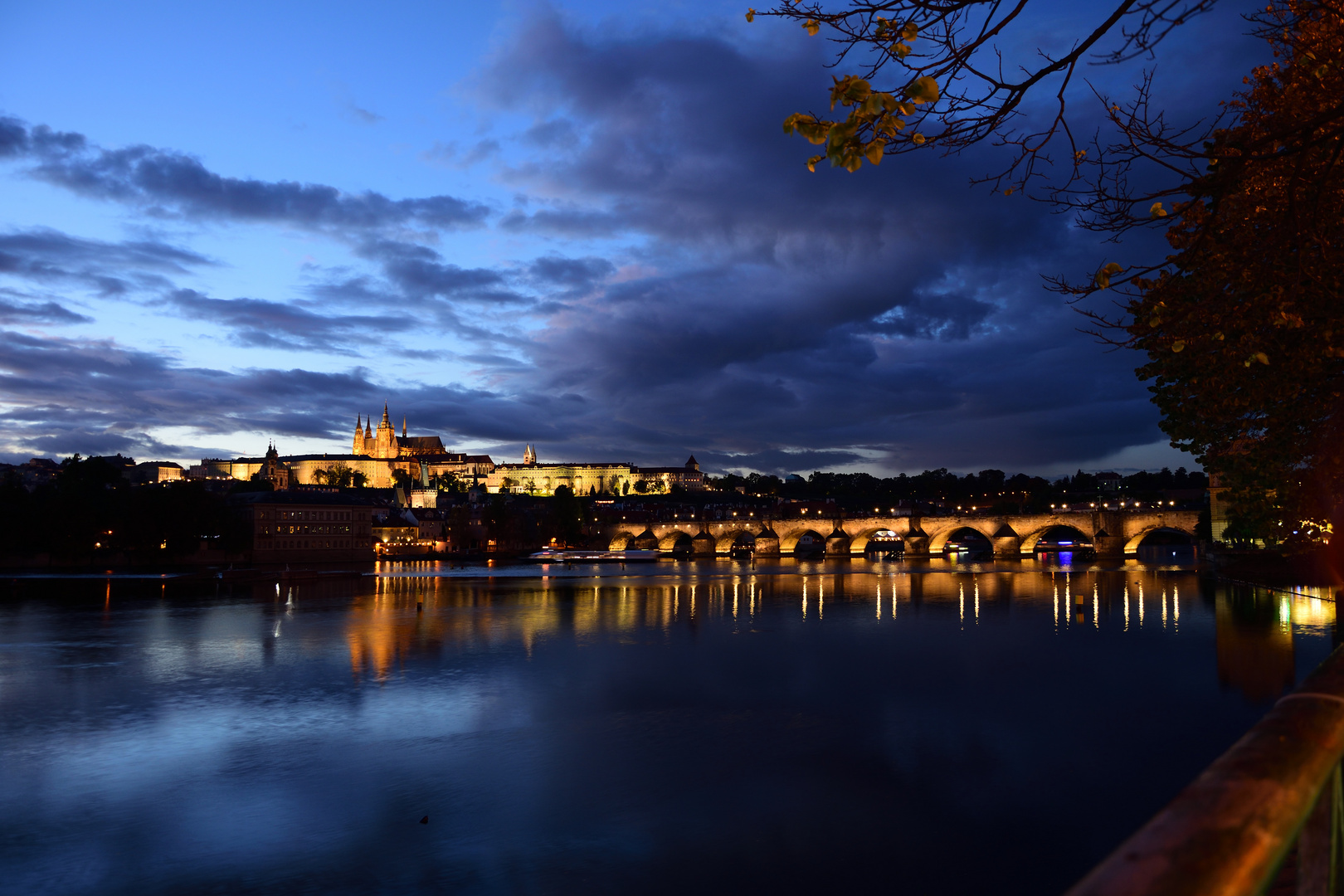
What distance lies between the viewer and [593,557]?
89688 mm

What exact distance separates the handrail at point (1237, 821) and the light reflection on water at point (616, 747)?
26.9ft

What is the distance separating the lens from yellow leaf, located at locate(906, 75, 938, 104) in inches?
150

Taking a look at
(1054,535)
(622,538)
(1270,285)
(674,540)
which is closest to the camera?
(1270,285)

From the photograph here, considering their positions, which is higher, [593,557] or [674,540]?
[674,540]

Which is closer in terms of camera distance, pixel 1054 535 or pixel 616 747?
pixel 616 747

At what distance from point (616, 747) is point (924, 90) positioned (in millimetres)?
12309

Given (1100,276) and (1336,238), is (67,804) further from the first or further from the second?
(1336,238)

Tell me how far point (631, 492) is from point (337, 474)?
55637 millimetres

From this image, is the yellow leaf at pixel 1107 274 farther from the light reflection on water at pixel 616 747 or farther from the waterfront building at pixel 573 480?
the waterfront building at pixel 573 480

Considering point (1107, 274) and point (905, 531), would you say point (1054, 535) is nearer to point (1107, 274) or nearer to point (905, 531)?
point (905, 531)

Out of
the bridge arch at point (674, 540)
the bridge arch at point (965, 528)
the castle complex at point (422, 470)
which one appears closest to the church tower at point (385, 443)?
the castle complex at point (422, 470)

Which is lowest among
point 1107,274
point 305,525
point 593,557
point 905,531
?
point 593,557

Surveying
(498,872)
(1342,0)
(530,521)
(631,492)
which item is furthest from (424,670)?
(631,492)

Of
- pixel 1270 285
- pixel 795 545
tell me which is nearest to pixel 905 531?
pixel 795 545
